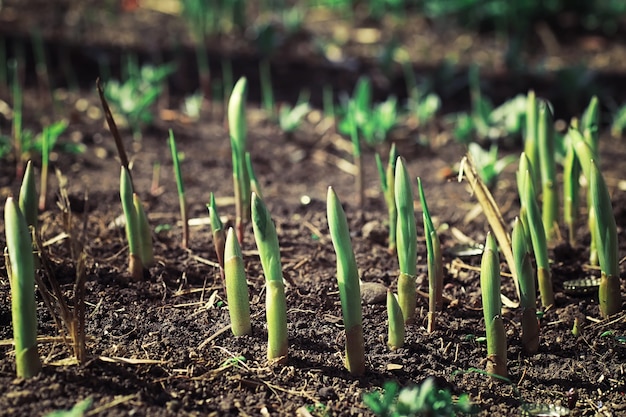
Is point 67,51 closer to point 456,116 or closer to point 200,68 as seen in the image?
point 200,68

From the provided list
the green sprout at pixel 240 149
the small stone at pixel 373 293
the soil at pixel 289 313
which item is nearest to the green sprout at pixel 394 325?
the soil at pixel 289 313

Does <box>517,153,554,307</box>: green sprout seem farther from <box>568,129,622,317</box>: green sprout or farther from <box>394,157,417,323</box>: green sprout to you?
<box>394,157,417,323</box>: green sprout

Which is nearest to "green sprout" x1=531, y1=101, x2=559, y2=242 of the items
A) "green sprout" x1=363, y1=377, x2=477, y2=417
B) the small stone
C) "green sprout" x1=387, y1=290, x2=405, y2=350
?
the small stone

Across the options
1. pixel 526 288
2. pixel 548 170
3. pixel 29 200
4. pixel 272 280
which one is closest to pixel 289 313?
pixel 272 280

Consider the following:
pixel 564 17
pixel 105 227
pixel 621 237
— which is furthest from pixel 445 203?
pixel 564 17

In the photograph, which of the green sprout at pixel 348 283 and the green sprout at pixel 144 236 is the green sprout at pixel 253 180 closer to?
the green sprout at pixel 144 236

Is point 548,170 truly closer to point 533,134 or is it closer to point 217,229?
point 533,134

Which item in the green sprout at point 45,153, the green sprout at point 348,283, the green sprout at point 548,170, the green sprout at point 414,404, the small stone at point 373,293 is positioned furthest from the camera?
the green sprout at point 45,153

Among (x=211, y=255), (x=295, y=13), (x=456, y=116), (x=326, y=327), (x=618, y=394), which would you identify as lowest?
(x=618, y=394)
